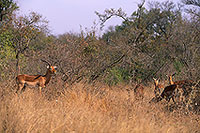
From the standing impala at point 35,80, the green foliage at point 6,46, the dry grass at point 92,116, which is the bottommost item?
the dry grass at point 92,116

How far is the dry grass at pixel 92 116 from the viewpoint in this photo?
4.47 metres

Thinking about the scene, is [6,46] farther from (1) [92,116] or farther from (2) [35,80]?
(1) [92,116]

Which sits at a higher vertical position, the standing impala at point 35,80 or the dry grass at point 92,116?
the standing impala at point 35,80

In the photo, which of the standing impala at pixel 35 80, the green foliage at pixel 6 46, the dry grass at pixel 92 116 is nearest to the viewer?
the dry grass at pixel 92 116

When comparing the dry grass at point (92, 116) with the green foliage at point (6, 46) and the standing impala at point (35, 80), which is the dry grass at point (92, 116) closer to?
the standing impala at point (35, 80)

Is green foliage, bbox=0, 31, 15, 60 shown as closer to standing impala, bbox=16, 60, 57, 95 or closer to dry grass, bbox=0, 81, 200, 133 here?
standing impala, bbox=16, 60, 57, 95

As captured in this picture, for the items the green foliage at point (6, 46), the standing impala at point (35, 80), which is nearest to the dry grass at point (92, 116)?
the standing impala at point (35, 80)

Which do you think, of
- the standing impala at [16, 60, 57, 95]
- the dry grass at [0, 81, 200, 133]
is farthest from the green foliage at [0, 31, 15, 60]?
the dry grass at [0, 81, 200, 133]

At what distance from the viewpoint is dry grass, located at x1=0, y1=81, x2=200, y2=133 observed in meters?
4.47

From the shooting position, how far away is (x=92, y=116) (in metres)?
5.10

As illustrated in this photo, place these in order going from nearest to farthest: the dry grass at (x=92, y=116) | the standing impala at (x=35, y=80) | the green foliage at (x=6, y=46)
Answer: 1. the dry grass at (x=92, y=116)
2. the standing impala at (x=35, y=80)
3. the green foliage at (x=6, y=46)

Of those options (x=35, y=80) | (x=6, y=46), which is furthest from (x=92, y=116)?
(x=6, y=46)

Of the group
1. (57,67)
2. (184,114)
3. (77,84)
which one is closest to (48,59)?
(57,67)

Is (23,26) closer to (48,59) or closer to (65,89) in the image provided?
(48,59)
